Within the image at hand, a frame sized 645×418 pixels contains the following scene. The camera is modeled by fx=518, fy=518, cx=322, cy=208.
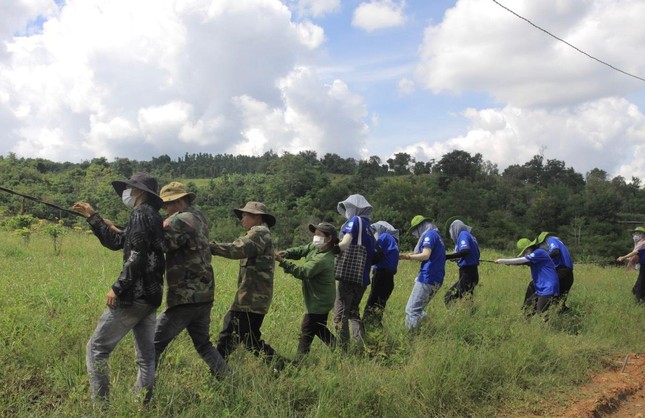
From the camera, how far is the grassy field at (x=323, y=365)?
3.64 metres

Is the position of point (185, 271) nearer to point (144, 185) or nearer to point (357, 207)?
point (144, 185)

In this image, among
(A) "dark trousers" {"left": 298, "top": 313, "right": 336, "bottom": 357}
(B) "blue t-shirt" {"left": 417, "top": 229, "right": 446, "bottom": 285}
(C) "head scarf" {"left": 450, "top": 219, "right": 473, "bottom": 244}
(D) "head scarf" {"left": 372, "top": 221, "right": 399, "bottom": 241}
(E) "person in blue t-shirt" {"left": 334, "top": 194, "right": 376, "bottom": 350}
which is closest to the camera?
(A) "dark trousers" {"left": 298, "top": 313, "right": 336, "bottom": 357}

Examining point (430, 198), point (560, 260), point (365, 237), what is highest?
point (430, 198)

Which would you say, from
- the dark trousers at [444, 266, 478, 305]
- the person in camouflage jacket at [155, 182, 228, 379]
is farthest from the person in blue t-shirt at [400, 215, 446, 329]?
the person in camouflage jacket at [155, 182, 228, 379]

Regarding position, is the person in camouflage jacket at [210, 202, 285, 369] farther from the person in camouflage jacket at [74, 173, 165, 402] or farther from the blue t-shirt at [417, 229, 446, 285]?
the blue t-shirt at [417, 229, 446, 285]

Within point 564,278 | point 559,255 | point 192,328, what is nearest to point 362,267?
point 192,328

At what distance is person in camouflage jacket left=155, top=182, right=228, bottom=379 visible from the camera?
3.71 meters

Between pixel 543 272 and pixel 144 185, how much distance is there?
5931mm

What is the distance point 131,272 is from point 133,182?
2.04 ft

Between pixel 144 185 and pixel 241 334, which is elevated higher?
pixel 144 185

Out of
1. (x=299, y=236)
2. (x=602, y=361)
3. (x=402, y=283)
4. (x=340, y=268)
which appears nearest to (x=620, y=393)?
(x=602, y=361)

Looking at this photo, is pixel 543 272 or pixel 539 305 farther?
pixel 543 272

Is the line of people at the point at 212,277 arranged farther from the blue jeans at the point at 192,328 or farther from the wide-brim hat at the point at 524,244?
the wide-brim hat at the point at 524,244

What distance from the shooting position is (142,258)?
336 cm
